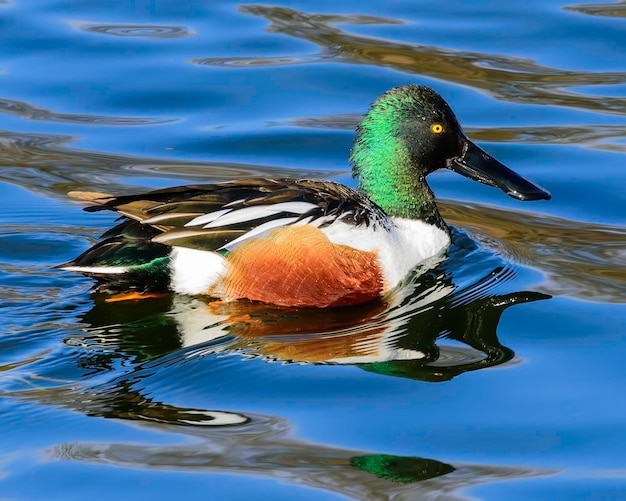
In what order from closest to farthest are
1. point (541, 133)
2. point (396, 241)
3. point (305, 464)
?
point (305, 464)
point (396, 241)
point (541, 133)

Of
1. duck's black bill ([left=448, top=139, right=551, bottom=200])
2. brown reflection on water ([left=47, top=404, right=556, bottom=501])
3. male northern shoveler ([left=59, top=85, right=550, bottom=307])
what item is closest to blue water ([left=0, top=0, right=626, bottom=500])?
brown reflection on water ([left=47, top=404, right=556, bottom=501])

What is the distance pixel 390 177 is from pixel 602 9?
487cm

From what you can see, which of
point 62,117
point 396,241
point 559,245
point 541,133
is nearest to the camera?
point 396,241

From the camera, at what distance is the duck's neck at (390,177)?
22.7 ft

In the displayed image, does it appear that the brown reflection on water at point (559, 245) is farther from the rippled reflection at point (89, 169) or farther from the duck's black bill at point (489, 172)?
the rippled reflection at point (89, 169)

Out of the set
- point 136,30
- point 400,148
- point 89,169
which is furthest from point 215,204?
point 136,30

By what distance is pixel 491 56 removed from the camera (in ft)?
33.4

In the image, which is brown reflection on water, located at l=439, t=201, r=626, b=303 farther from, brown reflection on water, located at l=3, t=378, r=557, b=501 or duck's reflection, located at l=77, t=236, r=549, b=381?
brown reflection on water, located at l=3, t=378, r=557, b=501

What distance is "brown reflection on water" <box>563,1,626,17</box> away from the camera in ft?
35.8

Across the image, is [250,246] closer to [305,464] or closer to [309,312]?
[309,312]

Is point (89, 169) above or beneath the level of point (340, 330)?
above

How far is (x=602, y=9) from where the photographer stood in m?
11.0

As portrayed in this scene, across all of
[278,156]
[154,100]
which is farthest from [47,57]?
[278,156]

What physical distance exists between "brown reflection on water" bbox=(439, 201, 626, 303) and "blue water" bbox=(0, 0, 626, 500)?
0.07 feet
